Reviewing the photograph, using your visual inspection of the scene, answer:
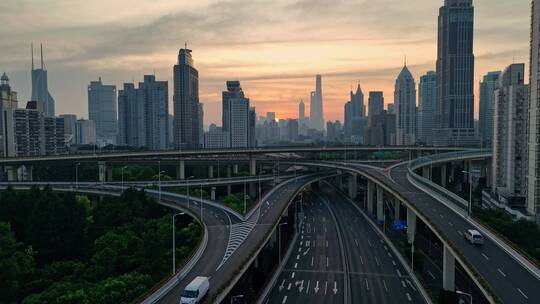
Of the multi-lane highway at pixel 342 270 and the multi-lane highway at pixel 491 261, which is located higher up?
the multi-lane highway at pixel 491 261

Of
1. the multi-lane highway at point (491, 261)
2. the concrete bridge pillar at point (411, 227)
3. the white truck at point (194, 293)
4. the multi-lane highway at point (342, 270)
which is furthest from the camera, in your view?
the concrete bridge pillar at point (411, 227)

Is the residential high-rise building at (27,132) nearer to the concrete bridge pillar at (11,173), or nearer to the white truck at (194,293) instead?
the concrete bridge pillar at (11,173)


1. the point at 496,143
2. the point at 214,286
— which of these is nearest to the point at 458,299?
the point at 214,286

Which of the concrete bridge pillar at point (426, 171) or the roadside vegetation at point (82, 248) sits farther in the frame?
the concrete bridge pillar at point (426, 171)

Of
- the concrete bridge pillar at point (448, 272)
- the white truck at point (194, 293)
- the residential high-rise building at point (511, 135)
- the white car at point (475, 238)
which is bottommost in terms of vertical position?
the concrete bridge pillar at point (448, 272)

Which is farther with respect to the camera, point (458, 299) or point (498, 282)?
point (458, 299)

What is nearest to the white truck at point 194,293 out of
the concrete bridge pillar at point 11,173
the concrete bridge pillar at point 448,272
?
the concrete bridge pillar at point 448,272

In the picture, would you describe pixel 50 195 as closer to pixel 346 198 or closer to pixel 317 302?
pixel 317 302

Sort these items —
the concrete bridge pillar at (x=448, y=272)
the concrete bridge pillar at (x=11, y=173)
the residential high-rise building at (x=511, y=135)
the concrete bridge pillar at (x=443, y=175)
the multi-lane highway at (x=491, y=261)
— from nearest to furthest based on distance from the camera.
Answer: the multi-lane highway at (x=491, y=261), the concrete bridge pillar at (x=448, y=272), the residential high-rise building at (x=511, y=135), the concrete bridge pillar at (x=11, y=173), the concrete bridge pillar at (x=443, y=175)
